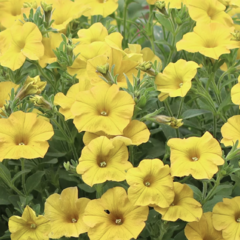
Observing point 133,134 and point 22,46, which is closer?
point 133,134

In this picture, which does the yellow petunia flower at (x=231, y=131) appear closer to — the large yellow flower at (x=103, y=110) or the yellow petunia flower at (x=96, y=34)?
the large yellow flower at (x=103, y=110)

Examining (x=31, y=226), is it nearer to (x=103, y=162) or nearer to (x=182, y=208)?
(x=103, y=162)

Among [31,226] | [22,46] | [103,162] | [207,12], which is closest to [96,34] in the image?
[22,46]

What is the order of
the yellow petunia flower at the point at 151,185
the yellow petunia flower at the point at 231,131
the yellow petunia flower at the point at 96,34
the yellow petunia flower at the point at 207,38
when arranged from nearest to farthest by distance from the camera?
the yellow petunia flower at the point at 151,185, the yellow petunia flower at the point at 231,131, the yellow petunia flower at the point at 207,38, the yellow petunia flower at the point at 96,34

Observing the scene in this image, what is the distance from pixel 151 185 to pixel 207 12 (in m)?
0.54

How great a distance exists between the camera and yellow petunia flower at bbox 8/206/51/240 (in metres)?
0.79

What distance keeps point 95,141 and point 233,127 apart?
0.30 m

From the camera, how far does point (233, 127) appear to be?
841 mm

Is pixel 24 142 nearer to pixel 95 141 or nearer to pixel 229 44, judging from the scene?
pixel 95 141

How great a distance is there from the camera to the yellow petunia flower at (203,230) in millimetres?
768

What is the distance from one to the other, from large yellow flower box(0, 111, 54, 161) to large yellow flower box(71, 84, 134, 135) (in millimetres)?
82

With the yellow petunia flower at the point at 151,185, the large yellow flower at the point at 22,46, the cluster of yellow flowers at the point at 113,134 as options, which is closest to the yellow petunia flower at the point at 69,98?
the cluster of yellow flowers at the point at 113,134

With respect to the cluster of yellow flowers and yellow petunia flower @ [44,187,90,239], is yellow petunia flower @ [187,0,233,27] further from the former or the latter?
→ yellow petunia flower @ [44,187,90,239]

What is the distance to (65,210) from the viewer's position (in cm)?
82
